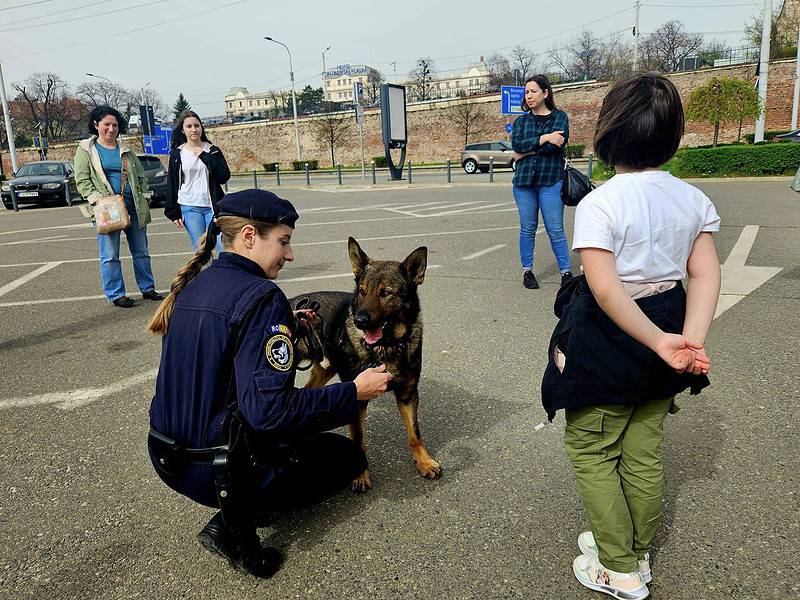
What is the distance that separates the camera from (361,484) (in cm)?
288

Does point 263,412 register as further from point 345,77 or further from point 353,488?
point 345,77

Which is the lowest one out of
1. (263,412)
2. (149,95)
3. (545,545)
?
(545,545)

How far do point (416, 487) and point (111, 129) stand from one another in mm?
5411

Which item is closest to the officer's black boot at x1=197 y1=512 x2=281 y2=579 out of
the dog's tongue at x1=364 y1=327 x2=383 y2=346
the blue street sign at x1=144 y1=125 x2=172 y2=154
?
the dog's tongue at x1=364 y1=327 x2=383 y2=346

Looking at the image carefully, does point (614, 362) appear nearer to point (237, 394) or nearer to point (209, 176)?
point (237, 394)

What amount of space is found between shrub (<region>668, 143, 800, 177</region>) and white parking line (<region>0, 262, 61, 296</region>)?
2010 cm

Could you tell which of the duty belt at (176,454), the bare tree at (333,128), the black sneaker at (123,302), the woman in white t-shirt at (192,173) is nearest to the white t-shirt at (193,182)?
the woman in white t-shirt at (192,173)

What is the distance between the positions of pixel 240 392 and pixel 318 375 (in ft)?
5.62

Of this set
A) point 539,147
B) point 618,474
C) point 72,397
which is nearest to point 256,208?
point 618,474

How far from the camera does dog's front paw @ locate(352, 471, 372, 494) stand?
287 cm

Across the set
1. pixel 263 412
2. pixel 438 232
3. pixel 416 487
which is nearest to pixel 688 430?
pixel 416 487

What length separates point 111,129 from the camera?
6203 millimetres

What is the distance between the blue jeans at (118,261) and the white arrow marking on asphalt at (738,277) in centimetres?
616

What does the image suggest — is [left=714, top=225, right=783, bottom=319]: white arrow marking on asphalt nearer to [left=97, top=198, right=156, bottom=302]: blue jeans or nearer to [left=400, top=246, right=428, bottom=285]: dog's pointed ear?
[left=400, top=246, right=428, bottom=285]: dog's pointed ear
